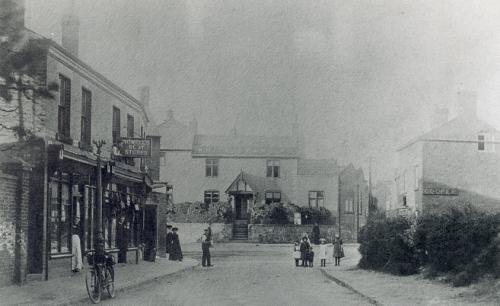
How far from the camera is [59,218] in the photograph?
68.6ft

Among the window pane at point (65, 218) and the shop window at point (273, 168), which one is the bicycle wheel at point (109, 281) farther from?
the shop window at point (273, 168)

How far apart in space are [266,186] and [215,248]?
55.4 feet

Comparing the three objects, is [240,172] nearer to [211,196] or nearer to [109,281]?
[211,196]

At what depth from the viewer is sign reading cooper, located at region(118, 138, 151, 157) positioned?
79.6 ft

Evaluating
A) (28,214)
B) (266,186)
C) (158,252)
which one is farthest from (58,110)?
(266,186)

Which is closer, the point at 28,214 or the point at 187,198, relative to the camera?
the point at 28,214

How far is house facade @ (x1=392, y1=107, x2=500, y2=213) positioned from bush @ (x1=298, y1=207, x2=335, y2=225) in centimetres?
1053

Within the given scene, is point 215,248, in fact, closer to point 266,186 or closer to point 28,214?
point 266,186

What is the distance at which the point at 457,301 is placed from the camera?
1439 centimetres

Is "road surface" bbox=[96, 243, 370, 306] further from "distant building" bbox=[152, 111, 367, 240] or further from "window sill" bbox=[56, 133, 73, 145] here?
"distant building" bbox=[152, 111, 367, 240]

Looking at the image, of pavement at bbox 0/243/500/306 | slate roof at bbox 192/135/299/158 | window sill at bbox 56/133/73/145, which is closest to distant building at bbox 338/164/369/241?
slate roof at bbox 192/135/299/158

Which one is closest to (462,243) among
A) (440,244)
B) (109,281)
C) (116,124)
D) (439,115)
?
(440,244)

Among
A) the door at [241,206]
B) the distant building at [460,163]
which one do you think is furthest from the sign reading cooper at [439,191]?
the door at [241,206]

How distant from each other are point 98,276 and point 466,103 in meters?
36.1
